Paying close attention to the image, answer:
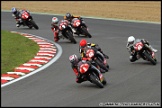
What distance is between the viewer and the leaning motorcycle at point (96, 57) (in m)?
16.3

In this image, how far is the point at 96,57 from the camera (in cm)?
1720

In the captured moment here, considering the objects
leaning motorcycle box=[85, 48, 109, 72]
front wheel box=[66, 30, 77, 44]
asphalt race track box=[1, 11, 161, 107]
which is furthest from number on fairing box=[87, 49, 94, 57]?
front wheel box=[66, 30, 77, 44]

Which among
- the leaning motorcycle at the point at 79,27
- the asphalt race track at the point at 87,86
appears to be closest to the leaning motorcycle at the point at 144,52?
the asphalt race track at the point at 87,86

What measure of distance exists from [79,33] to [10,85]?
12780 millimetres

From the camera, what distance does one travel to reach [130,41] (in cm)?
1884

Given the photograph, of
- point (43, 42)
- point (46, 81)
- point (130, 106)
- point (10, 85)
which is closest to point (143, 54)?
point (46, 81)

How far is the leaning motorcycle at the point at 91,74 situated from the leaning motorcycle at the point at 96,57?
1.25 metres

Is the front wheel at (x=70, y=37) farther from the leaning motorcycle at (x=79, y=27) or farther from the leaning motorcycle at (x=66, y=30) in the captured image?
the leaning motorcycle at (x=79, y=27)

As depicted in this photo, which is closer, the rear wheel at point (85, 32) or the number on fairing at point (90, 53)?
the number on fairing at point (90, 53)

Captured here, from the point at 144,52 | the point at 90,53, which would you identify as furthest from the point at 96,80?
the point at 144,52

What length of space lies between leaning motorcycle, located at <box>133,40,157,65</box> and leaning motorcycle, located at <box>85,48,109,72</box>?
4.72 feet

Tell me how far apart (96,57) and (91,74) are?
8.64 feet

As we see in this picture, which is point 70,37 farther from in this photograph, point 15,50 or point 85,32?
point 15,50

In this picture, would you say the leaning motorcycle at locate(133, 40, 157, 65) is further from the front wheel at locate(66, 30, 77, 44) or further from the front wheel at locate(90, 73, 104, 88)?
the front wheel at locate(66, 30, 77, 44)
